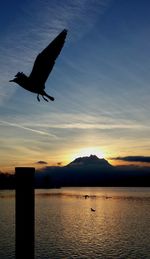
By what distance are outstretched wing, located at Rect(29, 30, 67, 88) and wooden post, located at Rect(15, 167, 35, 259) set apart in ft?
5.86

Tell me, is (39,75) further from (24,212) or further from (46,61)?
(24,212)

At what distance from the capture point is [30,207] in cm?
714

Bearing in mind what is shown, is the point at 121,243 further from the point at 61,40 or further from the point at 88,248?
the point at 61,40

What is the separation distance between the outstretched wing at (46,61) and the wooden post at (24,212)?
70.3 inches

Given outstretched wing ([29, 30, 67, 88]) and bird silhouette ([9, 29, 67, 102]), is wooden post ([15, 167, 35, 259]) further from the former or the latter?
outstretched wing ([29, 30, 67, 88])

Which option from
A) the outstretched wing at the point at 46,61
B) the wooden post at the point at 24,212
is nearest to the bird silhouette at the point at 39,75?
the outstretched wing at the point at 46,61

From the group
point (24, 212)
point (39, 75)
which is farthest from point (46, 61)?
point (24, 212)

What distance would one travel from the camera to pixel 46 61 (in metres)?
7.43

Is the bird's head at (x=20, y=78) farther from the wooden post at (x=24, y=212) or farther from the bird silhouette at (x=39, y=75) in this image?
the wooden post at (x=24, y=212)

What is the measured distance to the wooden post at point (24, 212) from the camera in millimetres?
7078

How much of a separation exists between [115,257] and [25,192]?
37401mm

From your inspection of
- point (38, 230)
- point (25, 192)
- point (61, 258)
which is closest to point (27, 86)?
point (25, 192)

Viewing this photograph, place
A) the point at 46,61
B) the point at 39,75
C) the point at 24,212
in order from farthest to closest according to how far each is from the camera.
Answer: the point at 39,75
the point at 46,61
the point at 24,212

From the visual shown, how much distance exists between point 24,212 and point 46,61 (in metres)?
2.86
